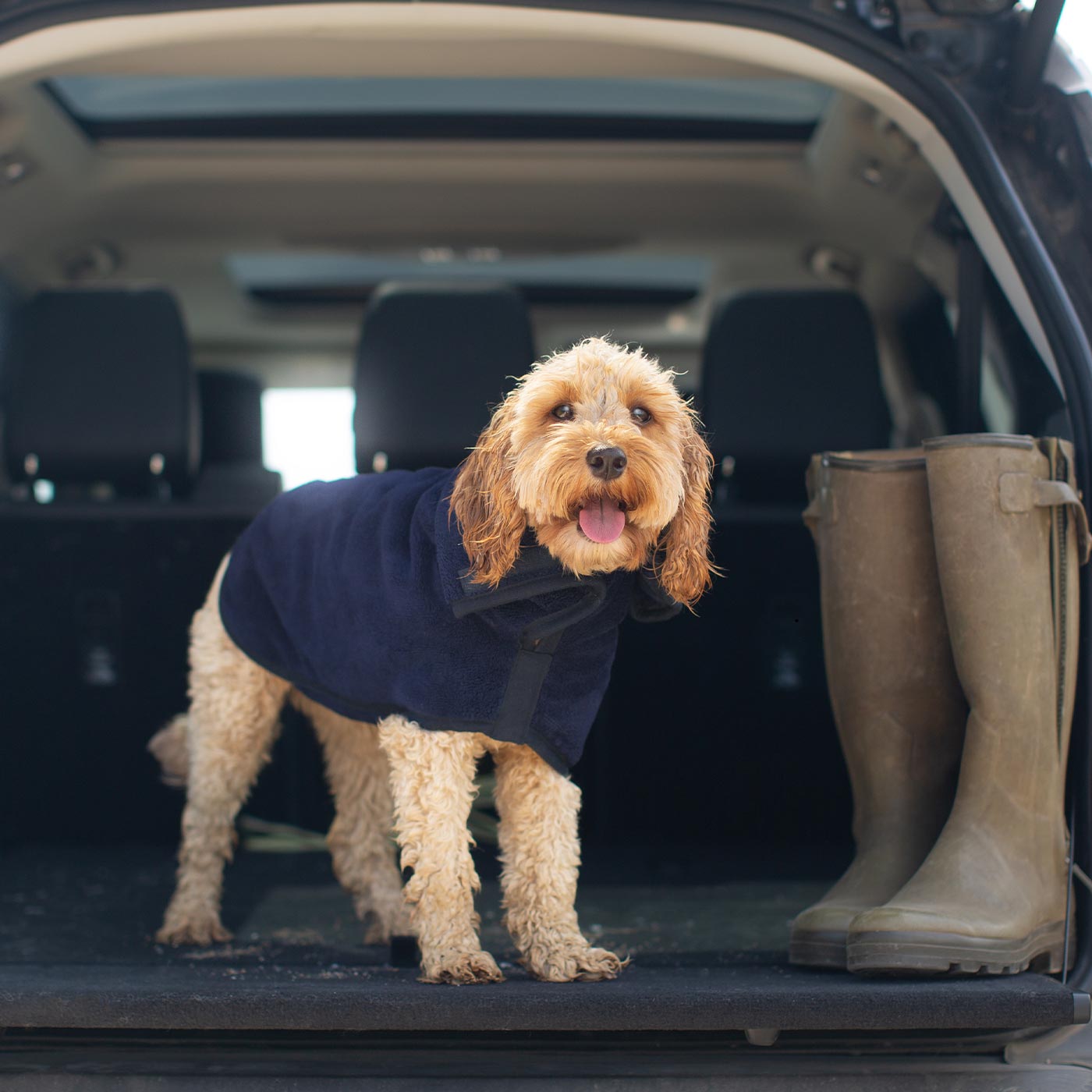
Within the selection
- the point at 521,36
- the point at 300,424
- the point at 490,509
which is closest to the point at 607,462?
the point at 490,509

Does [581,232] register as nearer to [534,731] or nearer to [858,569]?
[858,569]

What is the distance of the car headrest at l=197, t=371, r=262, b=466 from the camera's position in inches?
186

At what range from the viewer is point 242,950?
251cm

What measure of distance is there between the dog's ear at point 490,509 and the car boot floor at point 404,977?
2.11 ft

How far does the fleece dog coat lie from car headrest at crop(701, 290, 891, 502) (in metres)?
1.06

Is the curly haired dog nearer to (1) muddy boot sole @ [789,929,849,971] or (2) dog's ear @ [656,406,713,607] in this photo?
(2) dog's ear @ [656,406,713,607]

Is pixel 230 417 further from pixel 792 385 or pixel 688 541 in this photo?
pixel 688 541

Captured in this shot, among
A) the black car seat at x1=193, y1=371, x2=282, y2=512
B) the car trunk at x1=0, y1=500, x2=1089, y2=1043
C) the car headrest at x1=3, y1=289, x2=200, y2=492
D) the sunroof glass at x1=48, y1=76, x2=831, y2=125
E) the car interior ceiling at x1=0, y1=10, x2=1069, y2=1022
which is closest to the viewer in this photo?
the car trunk at x1=0, y1=500, x2=1089, y2=1043

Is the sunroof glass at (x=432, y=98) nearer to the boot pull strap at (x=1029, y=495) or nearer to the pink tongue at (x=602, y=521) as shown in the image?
the boot pull strap at (x=1029, y=495)

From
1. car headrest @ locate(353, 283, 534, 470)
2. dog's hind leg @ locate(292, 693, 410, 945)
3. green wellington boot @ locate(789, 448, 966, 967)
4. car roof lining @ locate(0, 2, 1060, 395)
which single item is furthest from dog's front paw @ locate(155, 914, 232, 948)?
car roof lining @ locate(0, 2, 1060, 395)

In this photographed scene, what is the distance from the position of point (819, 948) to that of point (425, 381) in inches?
62.0

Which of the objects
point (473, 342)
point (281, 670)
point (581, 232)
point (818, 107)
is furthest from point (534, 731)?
point (581, 232)

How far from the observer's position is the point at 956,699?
2389 millimetres

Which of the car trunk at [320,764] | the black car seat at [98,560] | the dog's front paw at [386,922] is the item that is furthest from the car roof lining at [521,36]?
the dog's front paw at [386,922]
